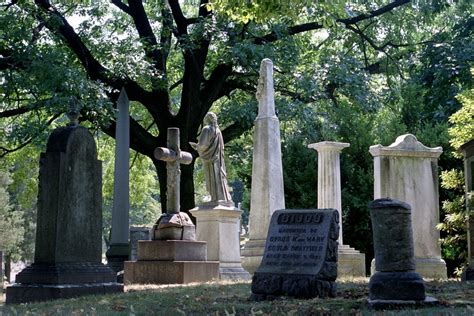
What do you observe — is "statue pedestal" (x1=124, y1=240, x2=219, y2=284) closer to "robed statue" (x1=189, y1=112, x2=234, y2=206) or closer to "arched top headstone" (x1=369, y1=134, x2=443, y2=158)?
"robed statue" (x1=189, y1=112, x2=234, y2=206)

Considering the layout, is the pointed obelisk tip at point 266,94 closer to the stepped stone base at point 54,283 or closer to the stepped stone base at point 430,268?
the stepped stone base at point 430,268

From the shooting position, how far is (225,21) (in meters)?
20.5

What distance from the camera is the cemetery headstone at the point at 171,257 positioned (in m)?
13.8

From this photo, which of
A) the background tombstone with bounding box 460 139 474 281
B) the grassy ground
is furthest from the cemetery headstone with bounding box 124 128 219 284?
the background tombstone with bounding box 460 139 474 281

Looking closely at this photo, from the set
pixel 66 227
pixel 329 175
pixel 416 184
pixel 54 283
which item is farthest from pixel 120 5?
pixel 54 283

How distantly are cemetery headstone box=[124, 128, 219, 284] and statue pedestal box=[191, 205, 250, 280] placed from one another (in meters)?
0.87

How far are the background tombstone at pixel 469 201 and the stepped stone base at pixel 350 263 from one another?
4.11 m

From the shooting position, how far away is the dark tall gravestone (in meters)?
9.83

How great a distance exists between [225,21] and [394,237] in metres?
13.7

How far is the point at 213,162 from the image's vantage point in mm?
15828

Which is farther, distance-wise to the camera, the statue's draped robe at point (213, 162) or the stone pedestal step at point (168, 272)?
the statue's draped robe at point (213, 162)

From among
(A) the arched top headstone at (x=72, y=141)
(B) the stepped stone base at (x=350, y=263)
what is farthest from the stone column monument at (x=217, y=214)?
(A) the arched top headstone at (x=72, y=141)

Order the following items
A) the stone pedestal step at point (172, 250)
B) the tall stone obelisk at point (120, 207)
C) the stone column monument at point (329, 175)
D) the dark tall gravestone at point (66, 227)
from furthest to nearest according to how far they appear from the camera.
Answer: the stone column monument at point (329, 175) < the tall stone obelisk at point (120, 207) < the stone pedestal step at point (172, 250) < the dark tall gravestone at point (66, 227)

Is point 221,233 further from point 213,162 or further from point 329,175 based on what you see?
point 329,175
